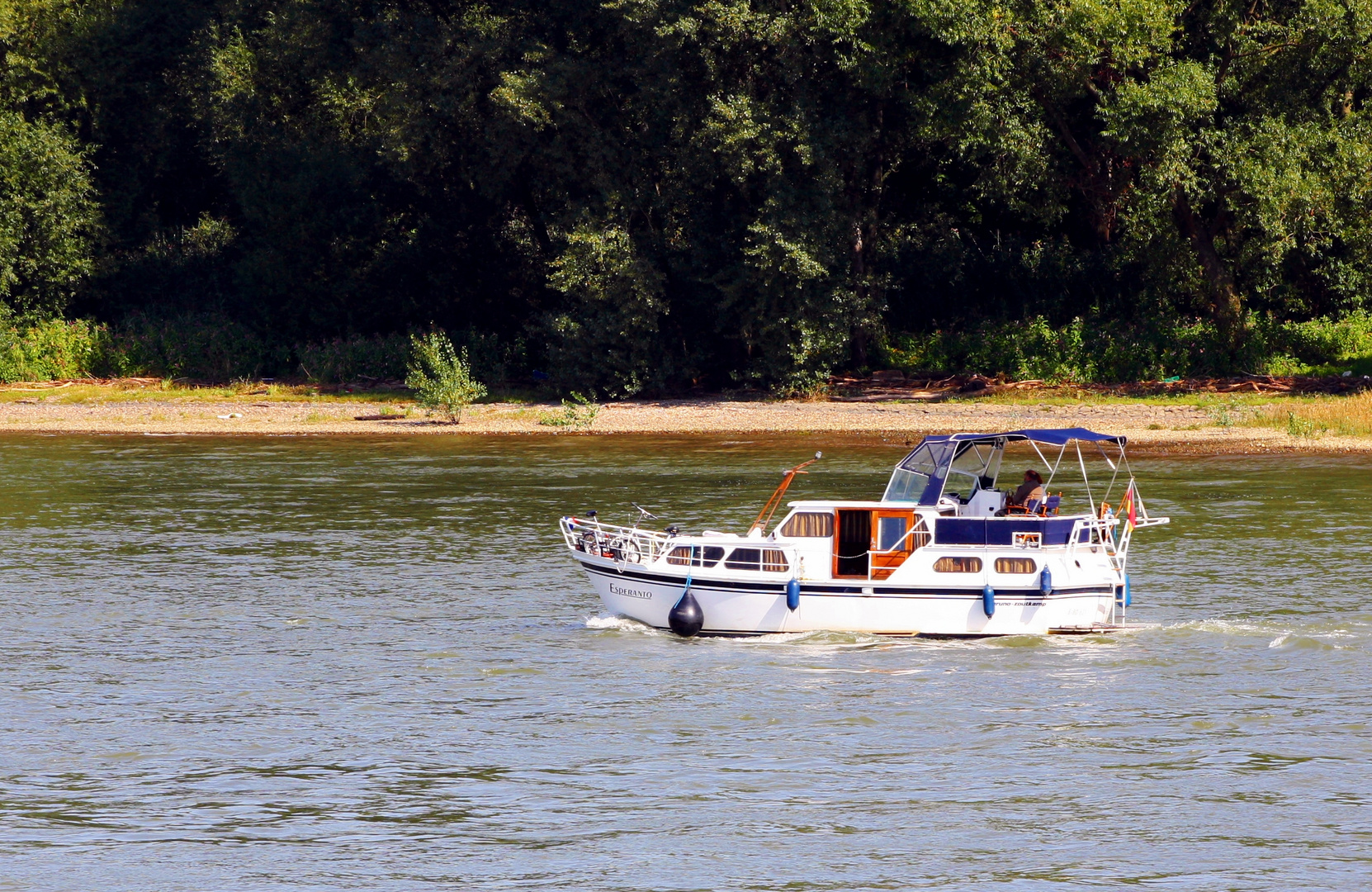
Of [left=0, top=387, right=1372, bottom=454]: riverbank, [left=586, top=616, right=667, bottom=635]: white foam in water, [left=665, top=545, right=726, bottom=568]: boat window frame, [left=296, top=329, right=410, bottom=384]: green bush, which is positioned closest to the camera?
[left=665, top=545, right=726, bottom=568]: boat window frame

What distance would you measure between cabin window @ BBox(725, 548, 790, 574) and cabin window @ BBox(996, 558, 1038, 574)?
10.1 ft

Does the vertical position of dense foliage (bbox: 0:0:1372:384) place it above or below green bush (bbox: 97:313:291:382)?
above

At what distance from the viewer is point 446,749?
17781mm

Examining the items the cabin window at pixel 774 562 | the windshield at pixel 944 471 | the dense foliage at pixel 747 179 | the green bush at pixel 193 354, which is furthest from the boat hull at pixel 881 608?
the green bush at pixel 193 354

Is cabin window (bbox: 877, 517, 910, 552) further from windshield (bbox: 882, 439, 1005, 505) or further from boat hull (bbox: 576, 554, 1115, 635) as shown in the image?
windshield (bbox: 882, 439, 1005, 505)

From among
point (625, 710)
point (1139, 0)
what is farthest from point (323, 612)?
point (1139, 0)

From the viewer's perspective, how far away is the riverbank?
45594 millimetres

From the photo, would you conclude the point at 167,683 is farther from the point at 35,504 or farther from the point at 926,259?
the point at 926,259

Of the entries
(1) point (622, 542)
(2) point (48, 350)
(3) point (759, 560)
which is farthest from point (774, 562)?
(2) point (48, 350)

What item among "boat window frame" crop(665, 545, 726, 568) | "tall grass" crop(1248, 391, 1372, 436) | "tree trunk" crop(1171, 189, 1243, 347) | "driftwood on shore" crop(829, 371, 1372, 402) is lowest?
"boat window frame" crop(665, 545, 726, 568)

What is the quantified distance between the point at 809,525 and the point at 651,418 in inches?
1153

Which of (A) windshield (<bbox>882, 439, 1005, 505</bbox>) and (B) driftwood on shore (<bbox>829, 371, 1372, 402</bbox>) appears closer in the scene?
(A) windshield (<bbox>882, 439, 1005, 505</bbox>)

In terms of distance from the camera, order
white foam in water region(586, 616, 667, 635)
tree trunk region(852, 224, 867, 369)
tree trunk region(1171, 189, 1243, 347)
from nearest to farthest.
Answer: white foam in water region(586, 616, 667, 635) → tree trunk region(1171, 189, 1243, 347) → tree trunk region(852, 224, 867, 369)

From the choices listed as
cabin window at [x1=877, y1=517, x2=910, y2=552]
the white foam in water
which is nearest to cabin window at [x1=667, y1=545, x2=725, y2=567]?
the white foam in water
